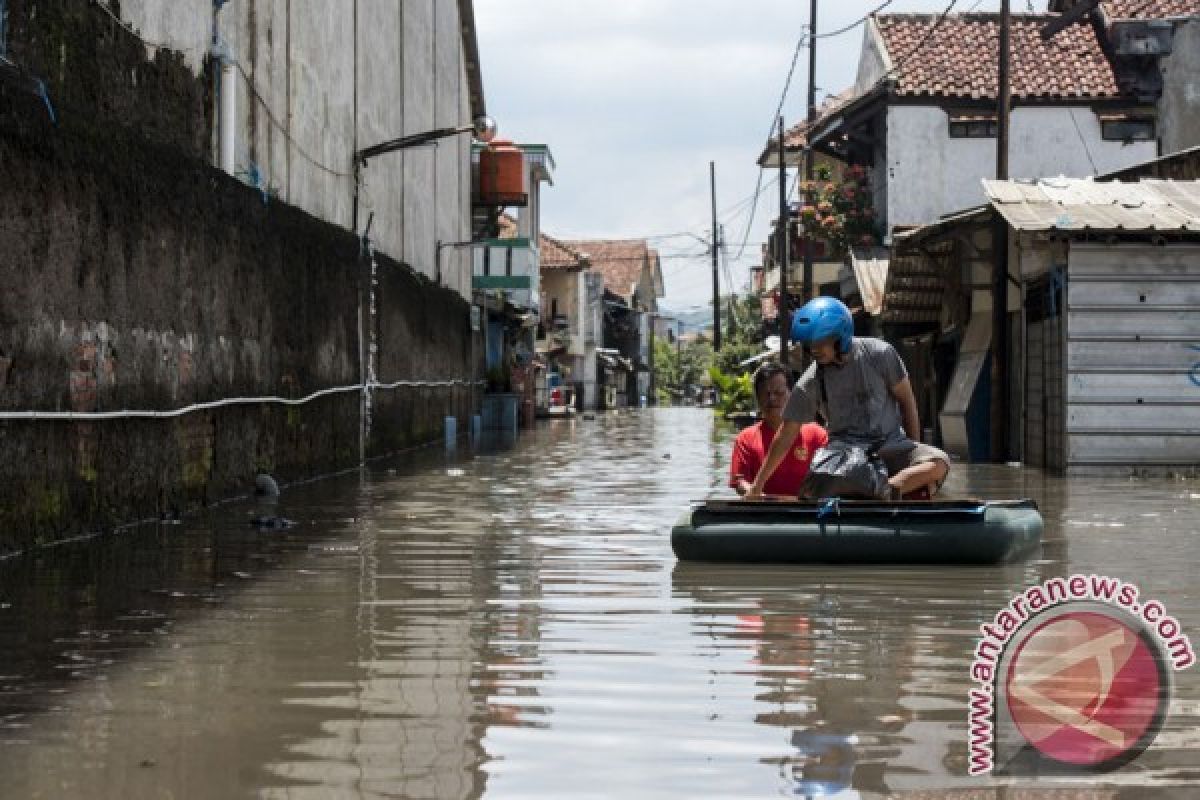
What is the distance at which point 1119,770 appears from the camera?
5.04 m

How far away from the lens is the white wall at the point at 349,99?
17250mm

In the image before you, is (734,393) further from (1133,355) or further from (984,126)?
(1133,355)

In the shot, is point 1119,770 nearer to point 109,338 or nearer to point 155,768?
point 155,768

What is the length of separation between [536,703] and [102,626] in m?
2.85

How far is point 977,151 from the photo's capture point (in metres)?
36.7

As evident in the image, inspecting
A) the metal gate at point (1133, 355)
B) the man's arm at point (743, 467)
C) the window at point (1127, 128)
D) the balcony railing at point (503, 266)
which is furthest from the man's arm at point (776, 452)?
the balcony railing at point (503, 266)

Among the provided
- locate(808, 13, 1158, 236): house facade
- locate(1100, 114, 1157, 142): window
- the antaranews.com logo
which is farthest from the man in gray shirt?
locate(1100, 114, 1157, 142): window

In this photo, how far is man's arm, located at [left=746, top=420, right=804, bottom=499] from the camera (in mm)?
10578

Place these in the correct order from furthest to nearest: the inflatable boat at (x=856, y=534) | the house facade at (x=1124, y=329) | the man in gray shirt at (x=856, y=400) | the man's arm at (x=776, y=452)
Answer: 1. the house facade at (x=1124, y=329)
2. the man's arm at (x=776, y=452)
3. the man in gray shirt at (x=856, y=400)
4. the inflatable boat at (x=856, y=534)

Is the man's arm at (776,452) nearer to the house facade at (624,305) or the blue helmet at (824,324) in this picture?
the blue helmet at (824,324)

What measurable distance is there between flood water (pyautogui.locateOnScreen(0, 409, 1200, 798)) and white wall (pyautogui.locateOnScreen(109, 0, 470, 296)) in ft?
17.5

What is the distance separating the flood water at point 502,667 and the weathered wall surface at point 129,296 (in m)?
0.60

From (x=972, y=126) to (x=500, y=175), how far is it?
37.4ft

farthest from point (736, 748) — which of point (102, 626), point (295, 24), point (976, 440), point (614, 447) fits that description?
point (614, 447)
